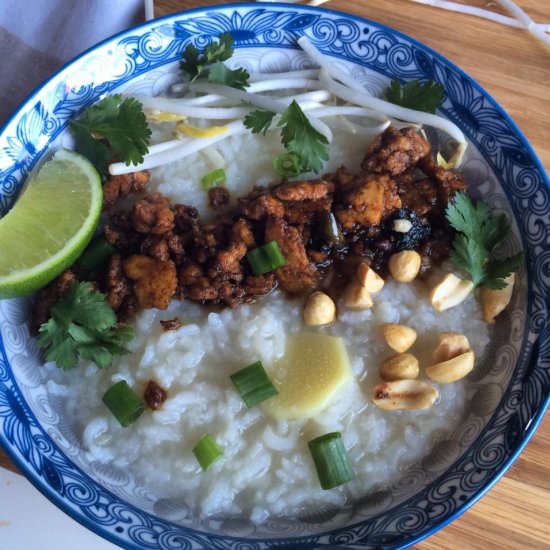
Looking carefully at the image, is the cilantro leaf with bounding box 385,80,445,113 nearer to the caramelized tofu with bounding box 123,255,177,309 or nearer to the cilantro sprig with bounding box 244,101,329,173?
the cilantro sprig with bounding box 244,101,329,173

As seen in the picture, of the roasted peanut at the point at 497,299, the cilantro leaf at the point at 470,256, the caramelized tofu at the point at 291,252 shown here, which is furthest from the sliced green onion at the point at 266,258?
the roasted peanut at the point at 497,299

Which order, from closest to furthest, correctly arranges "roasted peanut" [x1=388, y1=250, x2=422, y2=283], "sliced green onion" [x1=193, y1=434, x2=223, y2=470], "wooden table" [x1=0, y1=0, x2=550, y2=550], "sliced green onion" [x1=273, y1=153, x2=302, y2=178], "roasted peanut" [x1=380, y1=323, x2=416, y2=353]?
"sliced green onion" [x1=193, y1=434, x2=223, y2=470] < "roasted peanut" [x1=380, y1=323, x2=416, y2=353] < "roasted peanut" [x1=388, y1=250, x2=422, y2=283] < "sliced green onion" [x1=273, y1=153, x2=302, y2=178] < "wooden table" [x1=0, y1=0, x2=550, y2=550]

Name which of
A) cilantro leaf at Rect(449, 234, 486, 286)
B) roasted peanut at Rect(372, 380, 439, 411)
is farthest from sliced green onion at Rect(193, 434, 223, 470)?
cilantro leaf at Rect(449, 234, 486, 286)

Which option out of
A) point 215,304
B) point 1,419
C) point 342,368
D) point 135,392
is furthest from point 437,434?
point 1,419

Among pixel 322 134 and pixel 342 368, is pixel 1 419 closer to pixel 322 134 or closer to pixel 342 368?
pixel 342 368

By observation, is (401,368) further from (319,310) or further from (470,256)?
(470,256)

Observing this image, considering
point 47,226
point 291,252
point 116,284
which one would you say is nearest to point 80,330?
point 116,284

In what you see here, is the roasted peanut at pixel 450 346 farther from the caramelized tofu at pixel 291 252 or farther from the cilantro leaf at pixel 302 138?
the cilantro leaf at pixel 302 138
